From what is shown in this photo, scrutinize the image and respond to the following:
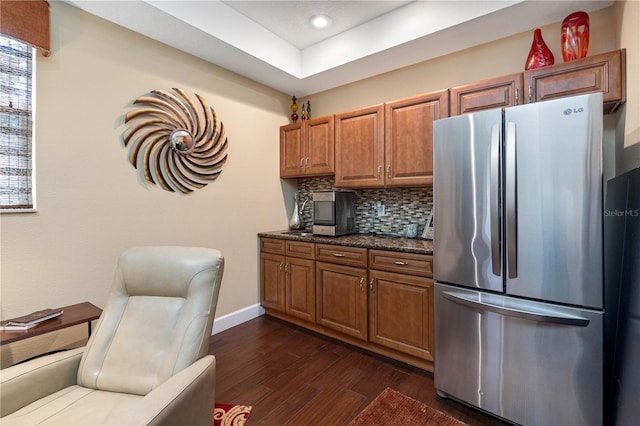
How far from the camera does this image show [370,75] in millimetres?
3125

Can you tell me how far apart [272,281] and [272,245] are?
402 millimetres

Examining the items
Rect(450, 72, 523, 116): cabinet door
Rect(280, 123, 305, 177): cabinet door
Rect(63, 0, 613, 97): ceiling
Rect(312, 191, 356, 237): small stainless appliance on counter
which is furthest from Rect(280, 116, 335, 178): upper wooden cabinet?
Rect(450, 72, 523, 116): cabinet door

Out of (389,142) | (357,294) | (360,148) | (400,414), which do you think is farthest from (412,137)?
(400,414)

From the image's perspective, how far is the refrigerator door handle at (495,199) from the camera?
1692 mm

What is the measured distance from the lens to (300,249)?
2.96 metres

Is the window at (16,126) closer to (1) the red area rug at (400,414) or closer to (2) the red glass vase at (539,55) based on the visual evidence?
(1) the red area rug at (400,414)

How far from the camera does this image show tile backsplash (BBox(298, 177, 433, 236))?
9.32 feet

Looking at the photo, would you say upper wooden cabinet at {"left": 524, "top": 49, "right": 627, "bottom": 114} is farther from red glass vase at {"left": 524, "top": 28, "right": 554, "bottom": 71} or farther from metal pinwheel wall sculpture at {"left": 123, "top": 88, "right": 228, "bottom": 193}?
metal pinwheel wall sculpture at {"left": 123, "top": 88, "right": 228, "bottom": 193}

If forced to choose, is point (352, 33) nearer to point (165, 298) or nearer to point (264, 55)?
point (264, 55)

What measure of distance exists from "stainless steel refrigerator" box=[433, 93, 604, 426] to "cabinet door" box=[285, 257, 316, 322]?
1280 millimetres

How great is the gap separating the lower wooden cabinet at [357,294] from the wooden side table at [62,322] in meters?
1.65

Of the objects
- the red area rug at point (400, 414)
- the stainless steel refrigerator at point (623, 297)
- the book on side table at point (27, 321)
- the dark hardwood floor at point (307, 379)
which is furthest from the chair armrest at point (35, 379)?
the stainless steel refrigerator at point (623, 297)

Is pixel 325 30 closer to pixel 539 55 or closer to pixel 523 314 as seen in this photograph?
pixel 539 55

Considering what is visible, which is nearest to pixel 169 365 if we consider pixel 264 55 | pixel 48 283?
pixel 48 283
